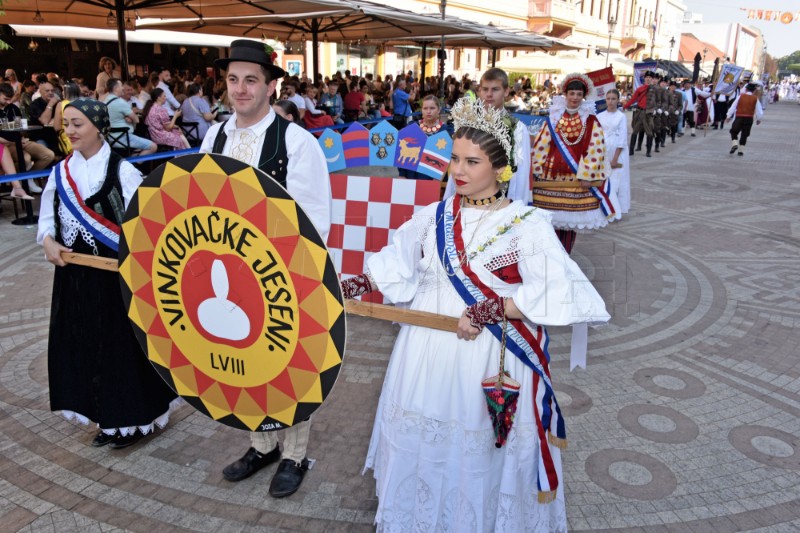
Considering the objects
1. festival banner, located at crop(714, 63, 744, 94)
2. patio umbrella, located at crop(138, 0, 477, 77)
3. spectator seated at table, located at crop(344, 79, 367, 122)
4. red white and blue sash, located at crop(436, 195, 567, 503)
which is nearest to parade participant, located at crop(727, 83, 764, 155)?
festival banner, located at crop(714, 63, 744, 94)

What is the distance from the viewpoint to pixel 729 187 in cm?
1170

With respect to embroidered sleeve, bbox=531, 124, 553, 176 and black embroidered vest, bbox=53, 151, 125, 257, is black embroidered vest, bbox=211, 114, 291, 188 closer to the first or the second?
black embroidered vest, bbox=53, 151, 125, 257

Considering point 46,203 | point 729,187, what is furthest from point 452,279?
point 729,187

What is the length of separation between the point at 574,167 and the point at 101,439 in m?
4.36

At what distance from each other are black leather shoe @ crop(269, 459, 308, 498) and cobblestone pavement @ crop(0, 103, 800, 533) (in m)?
0.05

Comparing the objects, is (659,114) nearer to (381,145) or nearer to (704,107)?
(704,107)

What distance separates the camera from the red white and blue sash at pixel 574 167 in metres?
5.27

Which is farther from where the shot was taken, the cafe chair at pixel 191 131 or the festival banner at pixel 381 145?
the cafe chair at pixel 191 131

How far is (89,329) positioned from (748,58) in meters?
138

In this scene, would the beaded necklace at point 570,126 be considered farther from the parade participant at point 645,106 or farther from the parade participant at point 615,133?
the parade participant at point 645,106

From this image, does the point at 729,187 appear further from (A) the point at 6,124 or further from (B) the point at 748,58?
(B) the point at 748,58

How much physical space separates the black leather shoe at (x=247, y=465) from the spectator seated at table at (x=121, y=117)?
659cm

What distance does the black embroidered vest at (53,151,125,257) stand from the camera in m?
2.98

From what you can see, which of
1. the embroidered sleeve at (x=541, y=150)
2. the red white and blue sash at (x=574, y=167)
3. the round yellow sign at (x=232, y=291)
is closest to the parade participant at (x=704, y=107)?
the red white and blue sash at (x=574, y=167)
